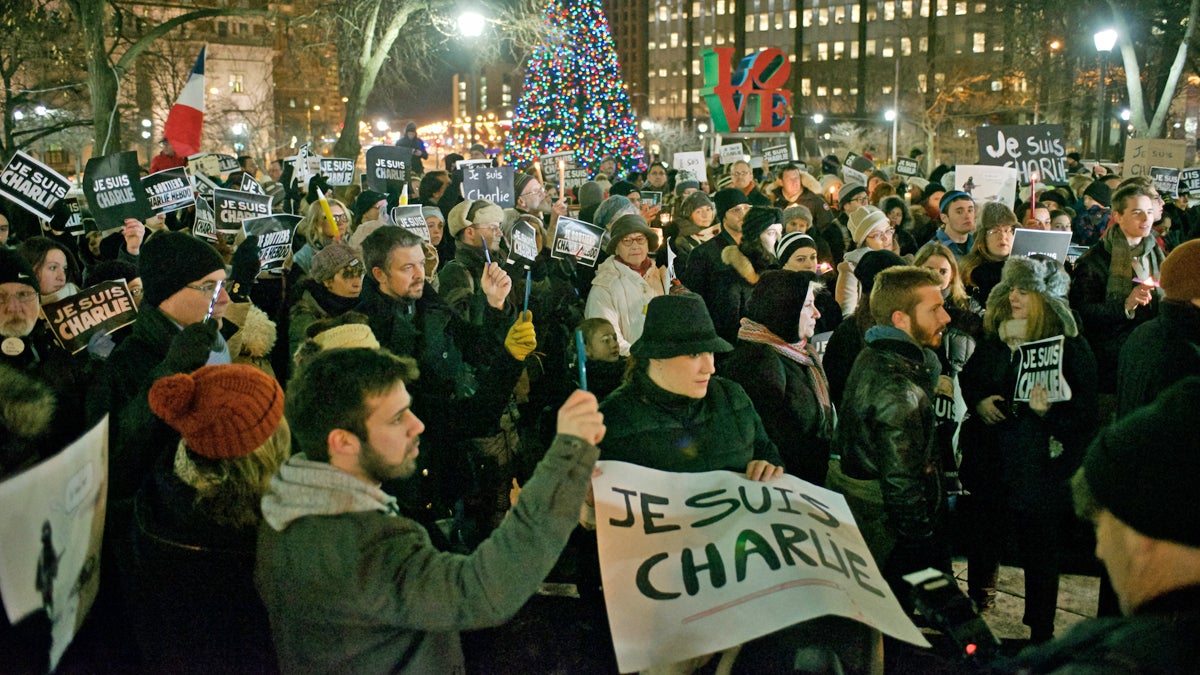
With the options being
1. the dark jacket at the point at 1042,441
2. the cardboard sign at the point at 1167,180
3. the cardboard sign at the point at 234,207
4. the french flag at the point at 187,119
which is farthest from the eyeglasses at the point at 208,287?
the cardboard sign at the point at 1167,180

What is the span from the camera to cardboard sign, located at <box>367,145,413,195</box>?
1134 cm

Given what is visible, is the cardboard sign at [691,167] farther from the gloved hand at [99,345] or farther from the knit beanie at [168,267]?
the knit beanie at [168,267]

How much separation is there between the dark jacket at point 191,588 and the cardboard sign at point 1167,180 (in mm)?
13239

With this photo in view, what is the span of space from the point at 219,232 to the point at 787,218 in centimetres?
529

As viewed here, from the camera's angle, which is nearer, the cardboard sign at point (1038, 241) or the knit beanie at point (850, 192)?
the cardboard sign at point (1038, 241)

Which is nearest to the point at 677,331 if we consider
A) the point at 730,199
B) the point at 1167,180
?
the point at 730,199

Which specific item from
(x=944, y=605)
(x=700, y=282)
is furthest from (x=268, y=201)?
(x=944, y=605)

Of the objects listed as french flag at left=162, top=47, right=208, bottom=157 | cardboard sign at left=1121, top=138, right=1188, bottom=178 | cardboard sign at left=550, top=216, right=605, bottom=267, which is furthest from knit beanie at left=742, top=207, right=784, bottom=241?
cardboard sign at left=1121, top=138, right=1188, bottom=178

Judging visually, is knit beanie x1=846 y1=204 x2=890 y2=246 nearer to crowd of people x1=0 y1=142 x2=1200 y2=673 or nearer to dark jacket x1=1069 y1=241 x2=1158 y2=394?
crowd of people x1=0 y1=142 x2=1200 y2=673

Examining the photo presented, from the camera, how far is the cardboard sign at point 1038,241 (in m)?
7.60

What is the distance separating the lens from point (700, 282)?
24.5ft

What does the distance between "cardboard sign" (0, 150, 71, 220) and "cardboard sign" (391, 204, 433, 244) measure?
2645 mm

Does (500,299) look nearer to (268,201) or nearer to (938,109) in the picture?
(268,201)

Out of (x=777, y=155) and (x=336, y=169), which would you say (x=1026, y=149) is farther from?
(x=336, y=169)
